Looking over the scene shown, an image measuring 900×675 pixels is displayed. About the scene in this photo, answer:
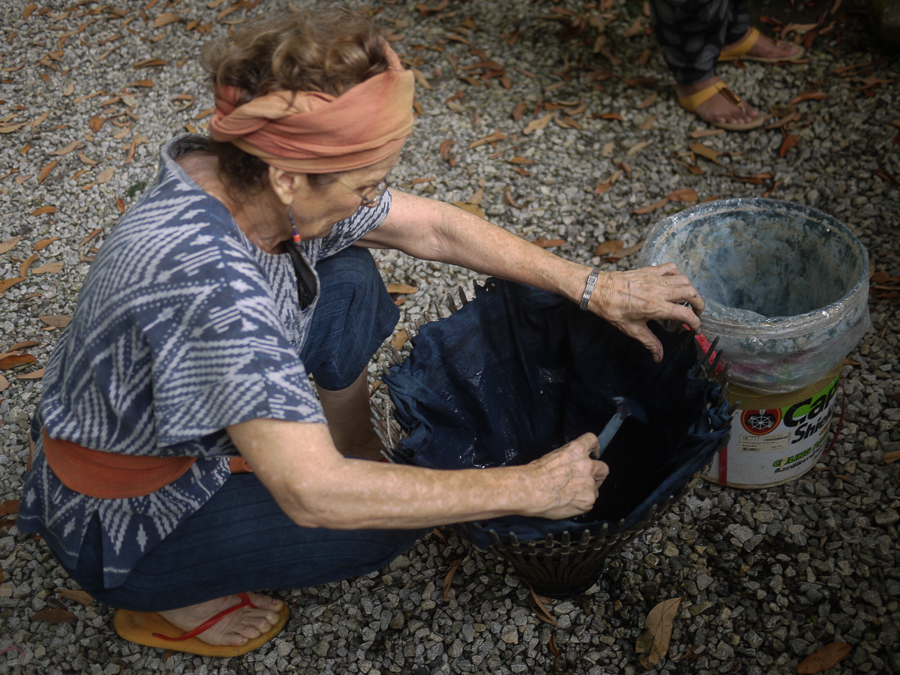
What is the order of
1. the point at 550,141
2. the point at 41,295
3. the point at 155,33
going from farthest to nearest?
the point at 155,33
the point at 550,141
the point at 41,295

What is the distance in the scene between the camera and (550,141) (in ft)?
10.5

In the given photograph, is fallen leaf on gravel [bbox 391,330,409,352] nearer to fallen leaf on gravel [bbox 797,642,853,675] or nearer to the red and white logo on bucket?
the red and white logo on bucket

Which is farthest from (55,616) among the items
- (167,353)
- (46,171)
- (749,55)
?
(749,55)

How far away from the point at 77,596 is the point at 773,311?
209cm

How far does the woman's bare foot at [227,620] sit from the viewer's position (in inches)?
69.2

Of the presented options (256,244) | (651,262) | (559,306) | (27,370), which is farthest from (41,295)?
(651,262)

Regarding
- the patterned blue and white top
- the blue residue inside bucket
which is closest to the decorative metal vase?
the blue residue inside bucket

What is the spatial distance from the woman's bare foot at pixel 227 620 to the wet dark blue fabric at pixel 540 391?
61 centimetres

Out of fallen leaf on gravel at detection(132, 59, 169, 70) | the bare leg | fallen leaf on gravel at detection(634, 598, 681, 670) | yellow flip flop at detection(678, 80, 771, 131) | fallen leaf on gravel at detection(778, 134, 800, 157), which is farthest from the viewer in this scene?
fallen leaf on gravel at detection(132, 59, 169, 70)

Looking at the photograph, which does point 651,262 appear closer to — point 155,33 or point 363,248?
point 363,248

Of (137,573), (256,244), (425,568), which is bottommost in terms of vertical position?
(425,568)

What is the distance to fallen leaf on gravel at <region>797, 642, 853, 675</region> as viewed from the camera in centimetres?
156

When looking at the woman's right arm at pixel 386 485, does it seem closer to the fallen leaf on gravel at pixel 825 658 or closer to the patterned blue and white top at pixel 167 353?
the patterned blue and white top at pixel 167 353

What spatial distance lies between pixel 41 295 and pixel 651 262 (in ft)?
7.99
